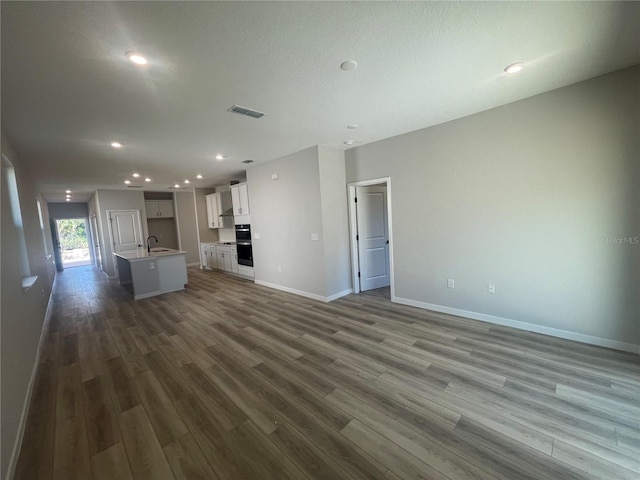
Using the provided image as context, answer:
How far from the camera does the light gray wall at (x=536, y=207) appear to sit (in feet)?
8.31

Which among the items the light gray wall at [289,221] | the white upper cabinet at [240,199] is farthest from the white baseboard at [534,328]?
the white upper cabinet at [240,199]

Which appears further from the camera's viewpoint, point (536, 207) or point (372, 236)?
point (372, 236)

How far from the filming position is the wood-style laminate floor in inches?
62.1

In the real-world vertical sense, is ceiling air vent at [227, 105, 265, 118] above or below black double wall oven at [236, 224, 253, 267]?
above

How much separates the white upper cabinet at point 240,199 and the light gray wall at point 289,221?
0.58 m

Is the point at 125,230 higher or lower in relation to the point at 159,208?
Answer: lower

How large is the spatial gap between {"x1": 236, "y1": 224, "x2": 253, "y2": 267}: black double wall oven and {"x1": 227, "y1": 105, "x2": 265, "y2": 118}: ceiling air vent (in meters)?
3.93

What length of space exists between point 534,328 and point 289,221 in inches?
162

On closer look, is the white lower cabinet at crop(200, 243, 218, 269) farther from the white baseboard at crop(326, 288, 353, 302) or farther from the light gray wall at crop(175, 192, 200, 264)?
the white baseboard at crop(326, 288, 353, 302)

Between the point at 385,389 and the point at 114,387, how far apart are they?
8.46 ft

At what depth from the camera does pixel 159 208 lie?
9141 millimetres

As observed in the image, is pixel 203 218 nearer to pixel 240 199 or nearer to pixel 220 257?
pixel 220 257

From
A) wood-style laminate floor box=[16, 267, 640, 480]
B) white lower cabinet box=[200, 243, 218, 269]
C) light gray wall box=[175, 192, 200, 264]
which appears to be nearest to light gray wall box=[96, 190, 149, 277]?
light gray wall box=[175, 192, 200, 264]

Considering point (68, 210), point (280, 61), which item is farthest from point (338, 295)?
point (68, 210)
